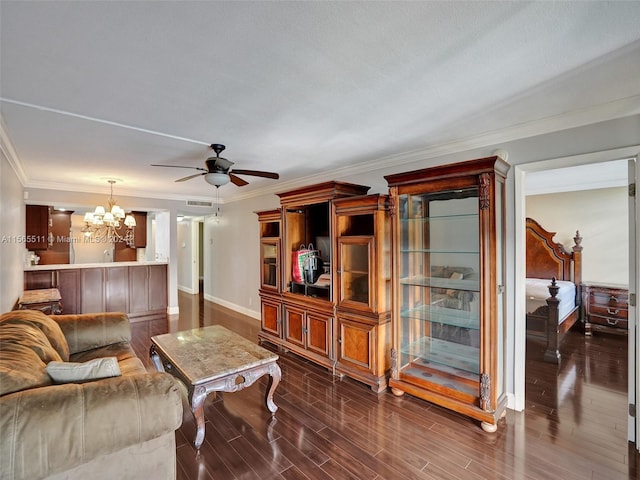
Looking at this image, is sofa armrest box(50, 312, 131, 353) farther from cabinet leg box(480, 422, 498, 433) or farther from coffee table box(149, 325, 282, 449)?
cabinet leg box(480, 422, 498, 433)

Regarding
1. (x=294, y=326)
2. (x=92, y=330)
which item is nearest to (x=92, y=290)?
(x=92, y=330)

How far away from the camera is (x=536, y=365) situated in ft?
12.0

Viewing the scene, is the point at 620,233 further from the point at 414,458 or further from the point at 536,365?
the point at 414,458

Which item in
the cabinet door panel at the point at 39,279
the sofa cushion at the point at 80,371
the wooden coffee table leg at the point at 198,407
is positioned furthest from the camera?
the cabinet door panel at the point at 39,279

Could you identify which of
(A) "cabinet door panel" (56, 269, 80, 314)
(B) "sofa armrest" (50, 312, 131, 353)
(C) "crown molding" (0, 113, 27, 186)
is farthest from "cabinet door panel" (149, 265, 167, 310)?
(B) "sofa armrest" (50, 312, 131, 353)

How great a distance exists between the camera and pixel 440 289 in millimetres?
2953

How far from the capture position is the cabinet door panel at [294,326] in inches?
152

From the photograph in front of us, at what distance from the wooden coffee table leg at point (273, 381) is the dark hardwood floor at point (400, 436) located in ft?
0.29

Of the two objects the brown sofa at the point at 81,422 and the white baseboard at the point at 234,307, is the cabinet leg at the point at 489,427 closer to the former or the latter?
the brown sofa at the point at 81,422

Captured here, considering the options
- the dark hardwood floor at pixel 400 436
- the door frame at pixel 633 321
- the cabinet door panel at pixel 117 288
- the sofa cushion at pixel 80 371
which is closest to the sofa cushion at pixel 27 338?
the sofa cushion at pixel 80 371

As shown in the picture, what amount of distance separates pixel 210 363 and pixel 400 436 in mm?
1574

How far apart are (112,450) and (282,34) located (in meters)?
2.15

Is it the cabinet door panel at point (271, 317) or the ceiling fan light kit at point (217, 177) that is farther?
the cabinet door panel at point (271, 317)

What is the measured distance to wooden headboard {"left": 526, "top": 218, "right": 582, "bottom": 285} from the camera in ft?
17.0
